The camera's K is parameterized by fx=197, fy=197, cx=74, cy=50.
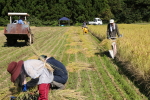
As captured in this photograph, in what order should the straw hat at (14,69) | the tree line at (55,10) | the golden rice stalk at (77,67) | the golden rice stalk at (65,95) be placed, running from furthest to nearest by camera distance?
the tree line at (55,10)
the golden rice stalk at (77,67)
the golden rice stalk at (65,95)
the straw hat at (14,69)

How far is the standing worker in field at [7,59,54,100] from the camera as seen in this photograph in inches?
127

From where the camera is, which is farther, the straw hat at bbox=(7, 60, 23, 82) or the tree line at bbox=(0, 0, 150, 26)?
the tree line at bbox=(0, 0, 150, 26)

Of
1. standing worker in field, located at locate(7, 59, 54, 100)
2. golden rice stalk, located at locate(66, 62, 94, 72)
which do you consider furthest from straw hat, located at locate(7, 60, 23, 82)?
golden rice stalk, located at locate(66, 62, 94, 72)

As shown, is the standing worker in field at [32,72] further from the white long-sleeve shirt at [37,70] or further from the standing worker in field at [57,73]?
the standing worker in field at [57,73]

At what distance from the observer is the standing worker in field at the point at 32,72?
10.6ft

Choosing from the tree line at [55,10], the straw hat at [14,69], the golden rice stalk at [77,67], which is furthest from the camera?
the tree line at [55,10]

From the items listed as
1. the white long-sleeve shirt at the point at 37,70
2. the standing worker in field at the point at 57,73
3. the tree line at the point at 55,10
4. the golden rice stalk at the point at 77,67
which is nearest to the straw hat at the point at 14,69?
the white long-sleeve shirt at the point at 37,70

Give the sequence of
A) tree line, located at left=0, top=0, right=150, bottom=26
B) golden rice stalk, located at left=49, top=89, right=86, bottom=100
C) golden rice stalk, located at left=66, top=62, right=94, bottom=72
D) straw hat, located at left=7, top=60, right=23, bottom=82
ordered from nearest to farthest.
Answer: straw hat, located at left=7, top=60, right=23, bottom=82 → golden rice stalk, located at left=49, top=89, right=86, bottom=100 → golden rice stalk, located at left=66, top=62, right=94, bottom=72 → tree line, located at left=0, top=0, right=150, bottom=26

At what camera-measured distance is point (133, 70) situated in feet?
17.9

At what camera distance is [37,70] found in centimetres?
330

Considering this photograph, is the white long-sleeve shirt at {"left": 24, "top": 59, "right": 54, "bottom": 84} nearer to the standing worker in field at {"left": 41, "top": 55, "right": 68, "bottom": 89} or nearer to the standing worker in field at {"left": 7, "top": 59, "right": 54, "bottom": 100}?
the standing worker in field at {"left": 7, "top": 59, "right": 54, "bottom": 100}

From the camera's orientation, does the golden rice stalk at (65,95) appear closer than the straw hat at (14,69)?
No

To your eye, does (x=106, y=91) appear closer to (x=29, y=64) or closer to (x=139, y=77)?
(x=139, y=77)

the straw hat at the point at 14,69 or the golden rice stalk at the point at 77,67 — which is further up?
the straw hat at the point at 14,69
